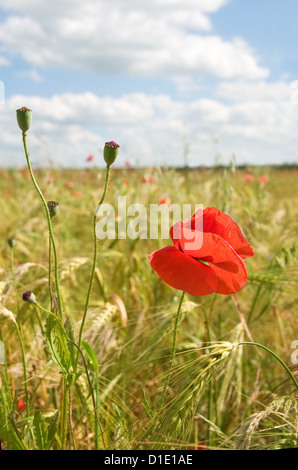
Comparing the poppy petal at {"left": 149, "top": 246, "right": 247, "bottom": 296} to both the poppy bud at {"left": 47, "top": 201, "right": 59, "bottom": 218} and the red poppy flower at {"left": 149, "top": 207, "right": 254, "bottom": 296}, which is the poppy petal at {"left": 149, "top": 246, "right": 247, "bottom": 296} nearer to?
the red poppy flower at {"left": 149, "top": 207, "right": 254, "bottom": 296}

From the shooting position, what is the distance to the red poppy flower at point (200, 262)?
65 centimetres

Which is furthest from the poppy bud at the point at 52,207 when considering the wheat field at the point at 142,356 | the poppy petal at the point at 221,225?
the poppy petal at the point at 221,225

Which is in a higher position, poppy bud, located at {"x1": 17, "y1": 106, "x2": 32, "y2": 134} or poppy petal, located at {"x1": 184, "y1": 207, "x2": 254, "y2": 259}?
poppy bud, located at {"x1": 17, "y1": 106, "x2": 32, "y2": 134}

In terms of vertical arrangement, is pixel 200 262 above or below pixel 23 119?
below

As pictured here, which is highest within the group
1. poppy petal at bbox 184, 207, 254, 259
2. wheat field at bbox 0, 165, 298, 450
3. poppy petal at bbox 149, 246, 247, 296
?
poppy petal at bbox 184, 207, 254, 259

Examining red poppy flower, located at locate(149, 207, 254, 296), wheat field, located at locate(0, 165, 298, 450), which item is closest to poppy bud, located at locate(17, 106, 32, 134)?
wheat field, located at locate(0, 165, 298, 450)

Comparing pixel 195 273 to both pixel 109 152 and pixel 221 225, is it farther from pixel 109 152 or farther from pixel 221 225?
pixel 109 152

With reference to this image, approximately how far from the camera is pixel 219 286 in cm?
67

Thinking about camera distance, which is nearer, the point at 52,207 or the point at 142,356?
the point at 52,207

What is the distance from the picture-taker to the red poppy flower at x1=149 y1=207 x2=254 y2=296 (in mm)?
647

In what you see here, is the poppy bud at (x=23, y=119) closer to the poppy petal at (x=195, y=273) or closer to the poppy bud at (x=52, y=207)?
the poppy bud at (x=52, y=207)

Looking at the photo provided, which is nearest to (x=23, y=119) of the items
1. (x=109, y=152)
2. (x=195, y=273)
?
(x=109, y=152)

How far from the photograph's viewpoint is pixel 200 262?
0.67m
